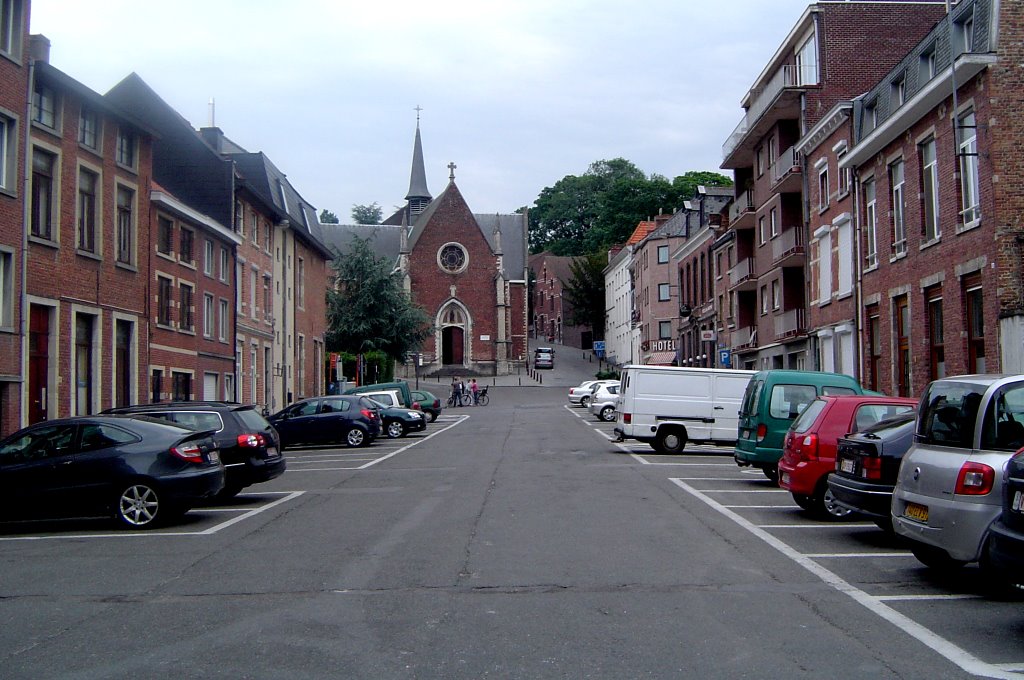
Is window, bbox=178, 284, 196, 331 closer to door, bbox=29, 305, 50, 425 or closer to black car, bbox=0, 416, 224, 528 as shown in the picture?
door, bbox=29, 305, 50, 425

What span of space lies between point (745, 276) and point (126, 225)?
26.1m

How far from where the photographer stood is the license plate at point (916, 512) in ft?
26.9

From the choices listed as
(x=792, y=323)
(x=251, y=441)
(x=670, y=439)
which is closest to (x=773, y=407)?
(x=670, y=439)

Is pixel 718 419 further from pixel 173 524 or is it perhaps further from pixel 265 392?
pixel 265 392

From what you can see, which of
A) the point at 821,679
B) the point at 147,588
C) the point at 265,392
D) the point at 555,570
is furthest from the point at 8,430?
the point at 265,392

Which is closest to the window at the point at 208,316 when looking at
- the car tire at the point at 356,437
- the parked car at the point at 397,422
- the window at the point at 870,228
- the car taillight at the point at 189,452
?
the parked car at the point at 397,422

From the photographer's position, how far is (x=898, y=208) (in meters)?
27.2

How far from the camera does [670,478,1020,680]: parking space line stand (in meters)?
6.14

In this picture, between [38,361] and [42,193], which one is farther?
[42,193]

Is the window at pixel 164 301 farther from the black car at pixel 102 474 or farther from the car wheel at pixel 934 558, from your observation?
the car wheel at pixel 934 558

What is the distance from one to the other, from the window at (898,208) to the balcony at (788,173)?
29.2ft

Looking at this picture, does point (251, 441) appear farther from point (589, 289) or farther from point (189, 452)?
point (589, 289)

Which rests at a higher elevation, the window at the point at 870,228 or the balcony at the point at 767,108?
the balcony at the point at 767,108

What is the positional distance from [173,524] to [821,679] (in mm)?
9548
